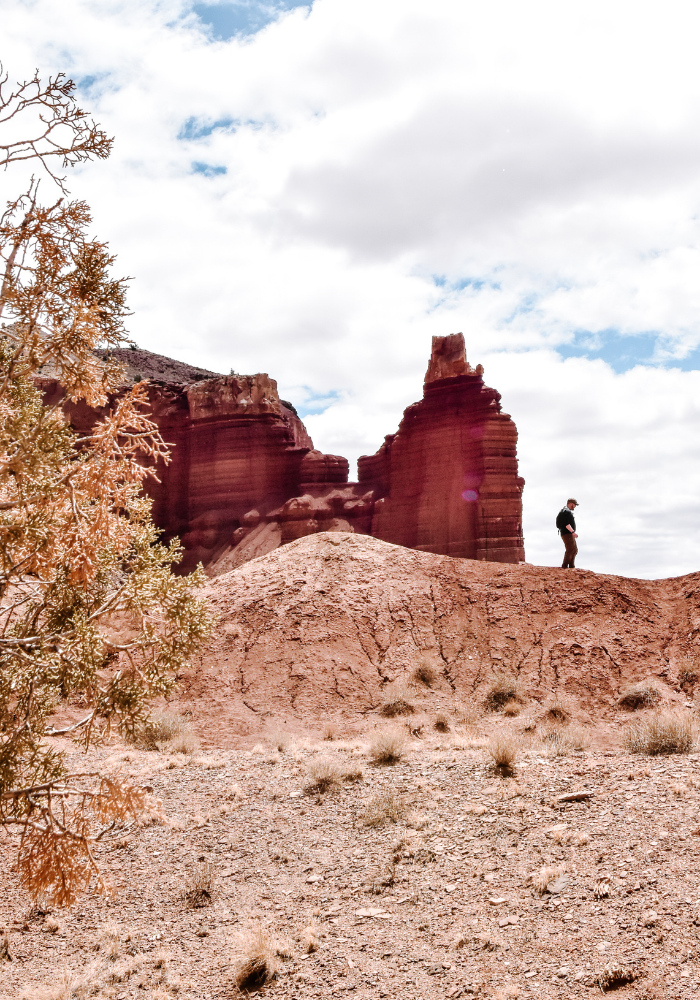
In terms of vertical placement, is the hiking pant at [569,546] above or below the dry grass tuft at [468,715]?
above

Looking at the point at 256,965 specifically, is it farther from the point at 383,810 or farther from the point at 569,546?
the point at 569,546

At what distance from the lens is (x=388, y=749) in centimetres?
1375

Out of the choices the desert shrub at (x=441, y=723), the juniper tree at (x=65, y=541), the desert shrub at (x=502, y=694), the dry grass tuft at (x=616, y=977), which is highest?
the juniper tree at (x=65, y=541)

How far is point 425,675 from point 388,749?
614 centimetres

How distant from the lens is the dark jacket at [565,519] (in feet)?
72.8

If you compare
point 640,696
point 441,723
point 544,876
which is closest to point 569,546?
point 640,696

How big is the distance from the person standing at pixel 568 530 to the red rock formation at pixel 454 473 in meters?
16.0

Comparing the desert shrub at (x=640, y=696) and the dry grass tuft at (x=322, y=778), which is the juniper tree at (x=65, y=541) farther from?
the desert shrub at (x=640, y=696)

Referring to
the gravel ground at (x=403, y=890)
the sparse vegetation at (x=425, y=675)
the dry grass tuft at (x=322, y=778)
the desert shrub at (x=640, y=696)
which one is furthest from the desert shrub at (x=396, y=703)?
the desert shrub at (x=640, y=696)

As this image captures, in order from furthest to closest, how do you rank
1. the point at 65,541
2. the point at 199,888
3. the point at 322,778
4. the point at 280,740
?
the point at 280,740 < the point at 322,778 < the point at 199,888 < the point at 65,541

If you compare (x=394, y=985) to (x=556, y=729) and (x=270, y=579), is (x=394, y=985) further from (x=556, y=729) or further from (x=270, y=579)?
(x=270, y=579)

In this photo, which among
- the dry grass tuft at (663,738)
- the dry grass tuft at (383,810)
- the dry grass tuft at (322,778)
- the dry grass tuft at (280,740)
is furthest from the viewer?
the dry grass tuft at (280,740)

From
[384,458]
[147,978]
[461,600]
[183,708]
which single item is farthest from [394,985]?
[384,458]

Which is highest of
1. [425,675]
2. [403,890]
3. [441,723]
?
[425,675]
